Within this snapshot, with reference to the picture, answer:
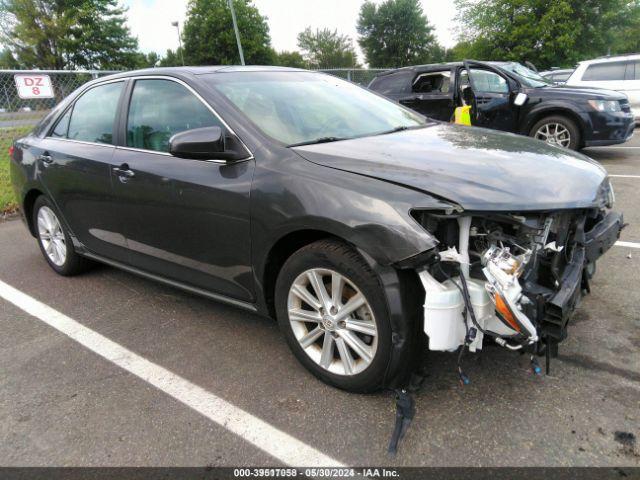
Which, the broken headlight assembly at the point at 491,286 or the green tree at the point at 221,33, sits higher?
the green tree at the point at 221,33

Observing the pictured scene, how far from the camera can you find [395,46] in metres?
61.9

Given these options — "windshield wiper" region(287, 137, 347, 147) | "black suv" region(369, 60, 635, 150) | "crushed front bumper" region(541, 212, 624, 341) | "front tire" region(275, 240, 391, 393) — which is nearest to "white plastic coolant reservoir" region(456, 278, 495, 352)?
"crushed front bumper" region(541, 212, 624, 341)

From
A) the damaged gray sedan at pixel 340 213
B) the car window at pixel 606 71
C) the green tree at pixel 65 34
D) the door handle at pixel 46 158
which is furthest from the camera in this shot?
the green tree at pixel 65 34

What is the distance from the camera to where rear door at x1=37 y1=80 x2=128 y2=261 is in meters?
3.47

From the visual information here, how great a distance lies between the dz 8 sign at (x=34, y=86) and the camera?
8.46 m

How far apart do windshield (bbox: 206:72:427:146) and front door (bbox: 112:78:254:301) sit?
9.5 inches

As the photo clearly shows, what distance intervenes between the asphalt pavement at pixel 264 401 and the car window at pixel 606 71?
9.85m

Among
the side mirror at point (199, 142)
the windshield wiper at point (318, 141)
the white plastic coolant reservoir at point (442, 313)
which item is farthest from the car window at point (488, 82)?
the white plastic coolant reservoir at point (442, 313)

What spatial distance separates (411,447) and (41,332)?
103 inches

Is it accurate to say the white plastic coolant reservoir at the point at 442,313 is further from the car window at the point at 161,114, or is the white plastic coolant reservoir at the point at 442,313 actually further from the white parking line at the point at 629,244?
the white parking line at the point at 629,244

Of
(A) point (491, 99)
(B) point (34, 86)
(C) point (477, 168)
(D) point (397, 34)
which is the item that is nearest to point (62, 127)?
(C) point (477, 168)

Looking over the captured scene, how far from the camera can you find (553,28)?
90.7 feet

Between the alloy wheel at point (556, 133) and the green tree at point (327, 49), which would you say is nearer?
the alloy wheel at point (556, 133)

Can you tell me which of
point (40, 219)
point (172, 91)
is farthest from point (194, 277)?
point (40, 219)
